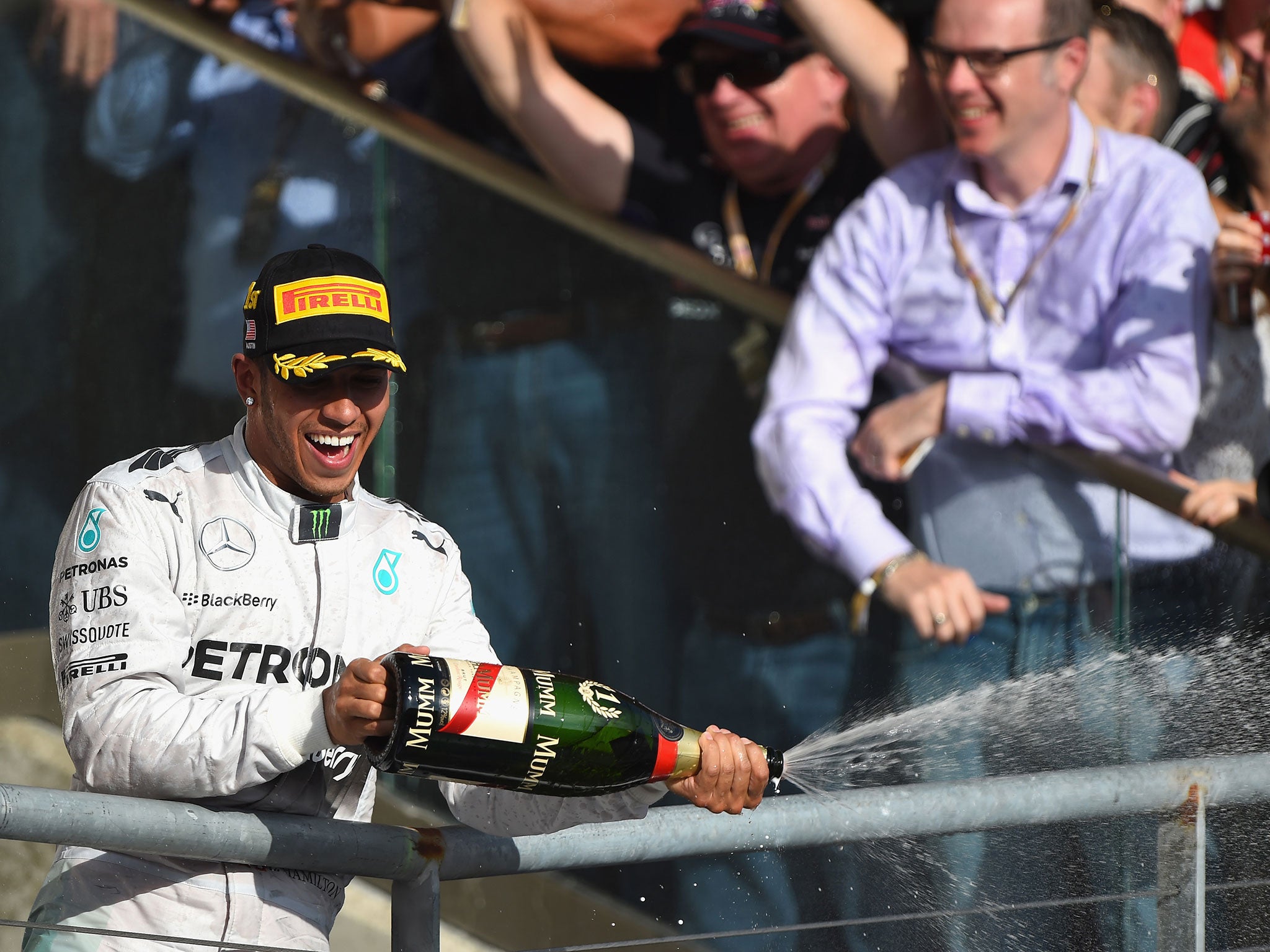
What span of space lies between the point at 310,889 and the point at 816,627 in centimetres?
211

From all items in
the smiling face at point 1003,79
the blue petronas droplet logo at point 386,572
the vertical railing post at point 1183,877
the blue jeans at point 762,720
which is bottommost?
the blue jeans at point 762,720

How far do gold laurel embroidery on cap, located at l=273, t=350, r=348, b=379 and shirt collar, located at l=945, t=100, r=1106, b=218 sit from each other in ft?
7.02

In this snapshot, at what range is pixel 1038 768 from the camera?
3299 mm

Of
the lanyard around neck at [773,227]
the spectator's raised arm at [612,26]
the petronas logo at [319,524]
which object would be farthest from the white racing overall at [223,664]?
the spectator's raised arm at [612,26]

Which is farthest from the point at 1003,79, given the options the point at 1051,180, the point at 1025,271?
the point at 1025,271

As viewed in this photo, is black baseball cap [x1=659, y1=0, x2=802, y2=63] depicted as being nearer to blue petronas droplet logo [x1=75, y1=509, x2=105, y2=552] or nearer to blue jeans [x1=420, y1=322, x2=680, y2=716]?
blue jeans [x1=420, y1=322, x2=680, y2=716]

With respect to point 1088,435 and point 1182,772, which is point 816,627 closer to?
point 1088,435

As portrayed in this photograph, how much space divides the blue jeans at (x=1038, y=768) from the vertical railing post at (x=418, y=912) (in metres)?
1.24

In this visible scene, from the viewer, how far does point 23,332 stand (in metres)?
4.45

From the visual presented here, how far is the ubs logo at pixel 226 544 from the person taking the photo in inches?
76.4

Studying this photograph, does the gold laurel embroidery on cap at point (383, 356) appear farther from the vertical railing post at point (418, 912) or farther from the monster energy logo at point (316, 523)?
the vertical railing post at point (418, 912)

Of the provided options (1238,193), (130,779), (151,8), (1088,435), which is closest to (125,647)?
(130,779)

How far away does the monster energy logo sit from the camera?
2.00 meters

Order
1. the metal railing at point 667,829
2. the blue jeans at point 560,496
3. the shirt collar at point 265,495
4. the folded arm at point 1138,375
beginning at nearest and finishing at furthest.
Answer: the metal railing at point 667,829 → the shirt collar at point 265,495 → the folded arm at point 1138,375 → the blue jeans at point 560,496
